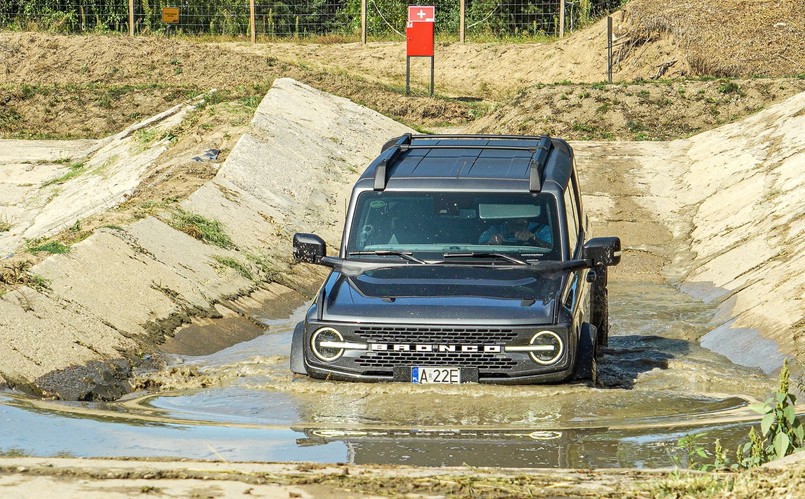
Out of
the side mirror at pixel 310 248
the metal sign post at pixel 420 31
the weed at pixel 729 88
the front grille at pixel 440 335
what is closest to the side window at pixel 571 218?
the front grille at pixel 440 335

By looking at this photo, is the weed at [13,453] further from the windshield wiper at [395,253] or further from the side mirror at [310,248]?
the windshield wiper at [395,253]

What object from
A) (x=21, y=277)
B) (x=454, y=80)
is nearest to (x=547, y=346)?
(x=21, y=277)

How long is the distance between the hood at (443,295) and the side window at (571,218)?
64cm

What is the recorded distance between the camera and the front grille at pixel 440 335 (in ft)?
28.3

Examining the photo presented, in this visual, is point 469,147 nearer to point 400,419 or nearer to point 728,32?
point 400,419

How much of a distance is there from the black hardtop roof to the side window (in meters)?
0.17

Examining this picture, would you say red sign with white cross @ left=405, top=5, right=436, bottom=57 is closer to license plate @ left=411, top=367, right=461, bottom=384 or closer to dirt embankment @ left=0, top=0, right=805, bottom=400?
dirt embankment @ left=0, top=0, right=805, bottom=400

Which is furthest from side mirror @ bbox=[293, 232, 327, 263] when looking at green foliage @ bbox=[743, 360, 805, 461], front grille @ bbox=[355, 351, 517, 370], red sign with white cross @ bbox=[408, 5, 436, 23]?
red sign with white cross @ bbox=[408, 5, 436, 23]

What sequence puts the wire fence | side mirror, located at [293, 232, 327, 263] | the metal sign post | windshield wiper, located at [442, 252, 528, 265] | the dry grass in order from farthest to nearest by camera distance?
the wire fence, the metal sign post, the dry grass, side mirror, located at [293, 232, 327, 263], windshield wiper, located at [442, 252, 528, 265]

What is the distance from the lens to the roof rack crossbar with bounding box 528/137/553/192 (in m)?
9.80

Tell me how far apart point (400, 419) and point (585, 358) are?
4.71 ft

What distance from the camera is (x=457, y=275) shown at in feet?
30.3

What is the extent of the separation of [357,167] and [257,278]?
8.72 meters

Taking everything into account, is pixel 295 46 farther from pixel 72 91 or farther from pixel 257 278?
pixel 257 278
